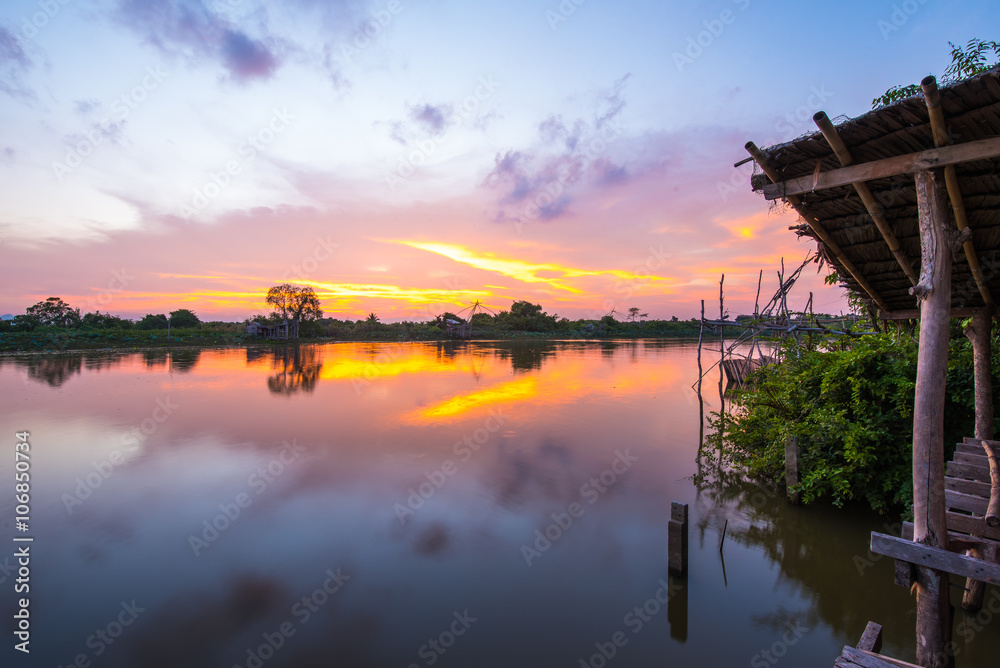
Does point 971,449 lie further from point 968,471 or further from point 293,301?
point 293,301

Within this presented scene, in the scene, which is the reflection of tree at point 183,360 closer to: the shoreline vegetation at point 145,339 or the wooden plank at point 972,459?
the shoreline vegetation at point 145,339

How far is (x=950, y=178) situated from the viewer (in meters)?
2.76

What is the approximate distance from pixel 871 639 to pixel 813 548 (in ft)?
10.9

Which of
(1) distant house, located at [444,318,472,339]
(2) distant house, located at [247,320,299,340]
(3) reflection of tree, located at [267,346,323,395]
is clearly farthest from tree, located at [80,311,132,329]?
(1) distant house, located at [444,318,472,339]

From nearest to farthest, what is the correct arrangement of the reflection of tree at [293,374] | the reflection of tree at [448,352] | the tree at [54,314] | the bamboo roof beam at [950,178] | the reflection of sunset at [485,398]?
the bamboo roof beam at [950,178]
the reflection of sunset at [485,398]
the reflection of tree at [293,374]
the reflection of tree at [448,352]
the tree at [54,314]

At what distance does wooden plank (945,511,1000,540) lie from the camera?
280cm

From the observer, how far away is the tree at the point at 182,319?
46875mm

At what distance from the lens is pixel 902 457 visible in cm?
527

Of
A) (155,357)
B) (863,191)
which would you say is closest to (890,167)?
(863,191)

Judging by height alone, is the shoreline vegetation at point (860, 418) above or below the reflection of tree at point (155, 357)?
above

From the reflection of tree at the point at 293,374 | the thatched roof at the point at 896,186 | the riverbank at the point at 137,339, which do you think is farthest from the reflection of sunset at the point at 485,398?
the riverbank at the point at 137,339

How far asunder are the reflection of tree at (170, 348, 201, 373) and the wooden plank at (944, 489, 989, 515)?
24.4 metres

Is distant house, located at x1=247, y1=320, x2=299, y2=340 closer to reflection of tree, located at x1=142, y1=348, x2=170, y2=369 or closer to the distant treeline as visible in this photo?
the distant treeline

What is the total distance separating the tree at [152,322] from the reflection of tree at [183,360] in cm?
2051
